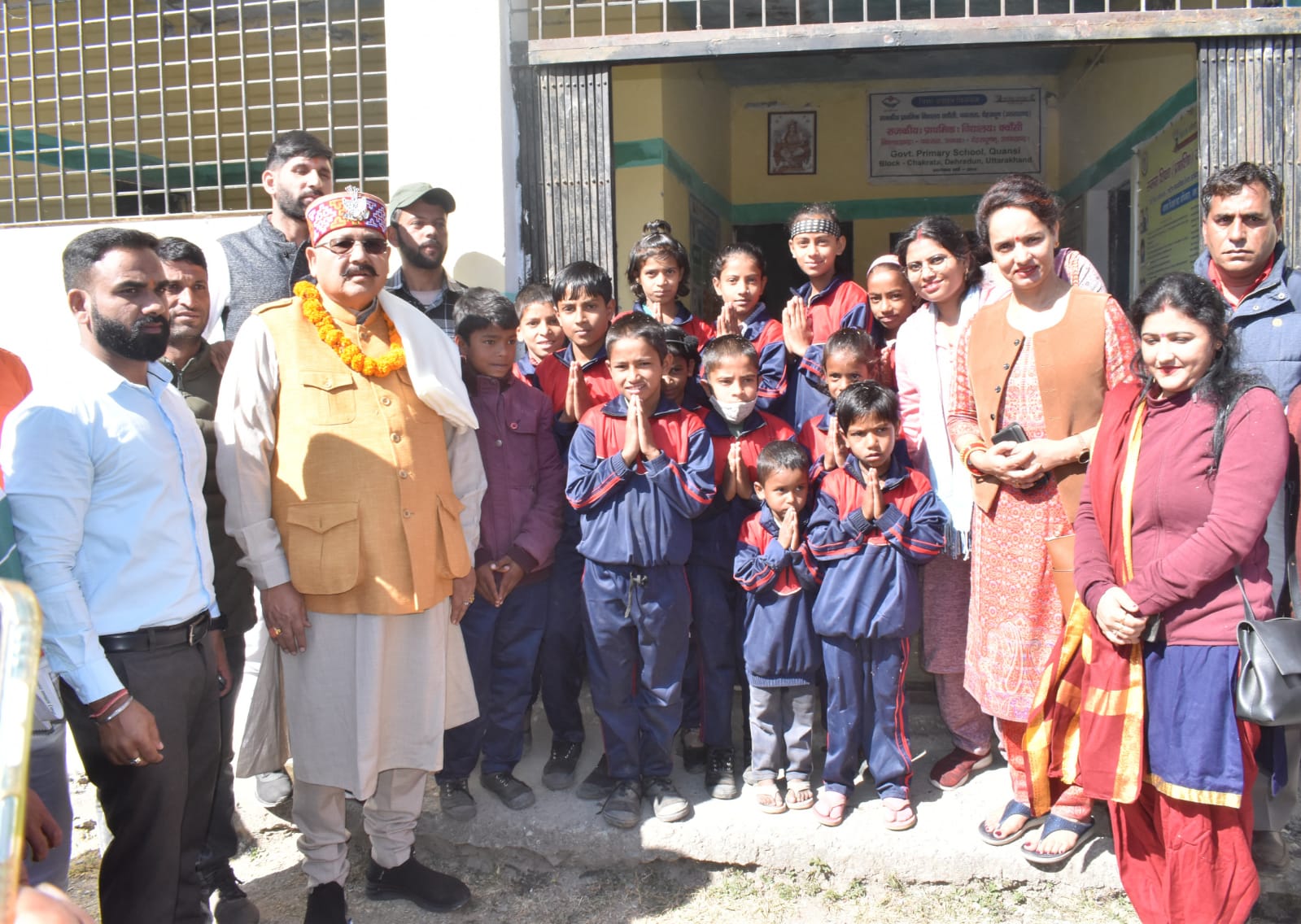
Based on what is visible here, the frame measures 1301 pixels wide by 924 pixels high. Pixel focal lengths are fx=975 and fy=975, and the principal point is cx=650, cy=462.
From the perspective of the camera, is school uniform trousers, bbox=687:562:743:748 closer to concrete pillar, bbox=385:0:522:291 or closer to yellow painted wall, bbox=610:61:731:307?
concrete pillar, bbox=385:0:522:291

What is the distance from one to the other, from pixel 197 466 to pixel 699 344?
2059mm

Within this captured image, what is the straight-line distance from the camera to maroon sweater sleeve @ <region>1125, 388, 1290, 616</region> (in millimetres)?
2438

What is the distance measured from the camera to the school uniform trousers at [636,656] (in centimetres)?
332

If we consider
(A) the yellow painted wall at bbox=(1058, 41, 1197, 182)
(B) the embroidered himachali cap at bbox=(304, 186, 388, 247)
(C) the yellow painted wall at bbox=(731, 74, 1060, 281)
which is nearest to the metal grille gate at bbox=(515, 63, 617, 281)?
(B) the embroidered himachali cap at bbox=(304, 186, 388, 247)

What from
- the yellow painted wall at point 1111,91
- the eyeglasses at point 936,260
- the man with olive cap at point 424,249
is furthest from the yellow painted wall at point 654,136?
the eyeglasses at point 936,260

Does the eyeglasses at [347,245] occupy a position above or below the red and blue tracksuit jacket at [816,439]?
above

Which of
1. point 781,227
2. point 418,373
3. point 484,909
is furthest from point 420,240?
Result: point 781,227

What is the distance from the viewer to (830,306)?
157 inches

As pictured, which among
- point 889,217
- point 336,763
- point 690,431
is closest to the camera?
point 336,763

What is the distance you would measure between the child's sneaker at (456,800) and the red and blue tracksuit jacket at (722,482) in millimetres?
1156

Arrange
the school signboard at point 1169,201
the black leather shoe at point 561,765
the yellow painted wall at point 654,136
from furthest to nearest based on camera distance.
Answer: the yellow painted wall at point 654,136
the school signboard at point 1169,201
the black leather shoe at point 561,765

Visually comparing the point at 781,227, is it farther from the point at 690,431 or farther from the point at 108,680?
the point at 108,680

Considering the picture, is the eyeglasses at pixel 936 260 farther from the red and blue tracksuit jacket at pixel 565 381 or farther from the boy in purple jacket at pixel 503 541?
the boy in purple jacket at pixel 503 541

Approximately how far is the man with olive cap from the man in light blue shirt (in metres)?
1.49
